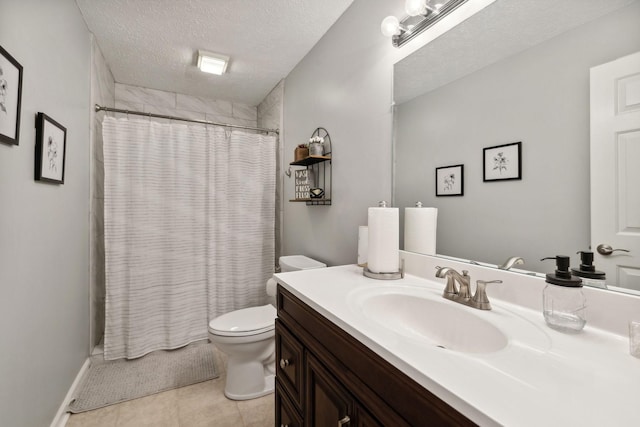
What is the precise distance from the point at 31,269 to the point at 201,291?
1.25 metres

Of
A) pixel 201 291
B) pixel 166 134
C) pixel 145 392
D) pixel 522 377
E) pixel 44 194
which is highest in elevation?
pixel 166 134

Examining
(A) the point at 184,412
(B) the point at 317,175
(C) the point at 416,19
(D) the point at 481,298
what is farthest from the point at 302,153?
(A) the point at 184,412

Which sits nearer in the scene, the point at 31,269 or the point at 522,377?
the point at 522,377

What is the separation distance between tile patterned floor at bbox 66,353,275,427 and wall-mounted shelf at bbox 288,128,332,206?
1.27 m

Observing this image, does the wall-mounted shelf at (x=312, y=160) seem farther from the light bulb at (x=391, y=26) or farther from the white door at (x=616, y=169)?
the white door at (x=616, y=169)

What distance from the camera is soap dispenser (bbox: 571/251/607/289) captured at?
26.4 inches

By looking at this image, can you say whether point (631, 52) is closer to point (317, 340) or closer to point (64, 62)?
point (317, 340)

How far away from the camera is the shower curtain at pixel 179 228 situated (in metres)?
2.05

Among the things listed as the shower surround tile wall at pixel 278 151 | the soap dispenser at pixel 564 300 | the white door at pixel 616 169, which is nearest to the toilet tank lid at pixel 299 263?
the shower surround tile wall at pixel 278 151

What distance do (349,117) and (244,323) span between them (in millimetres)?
1406

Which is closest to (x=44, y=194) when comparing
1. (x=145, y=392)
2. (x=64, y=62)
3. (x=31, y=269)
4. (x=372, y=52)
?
(x=31, y=269)

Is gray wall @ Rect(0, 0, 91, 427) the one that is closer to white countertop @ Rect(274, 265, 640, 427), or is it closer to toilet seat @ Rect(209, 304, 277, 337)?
toilet seat @ Rect(209, 304, 277, 337)

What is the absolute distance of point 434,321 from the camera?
Answer: 900mm

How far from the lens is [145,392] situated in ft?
5.68
